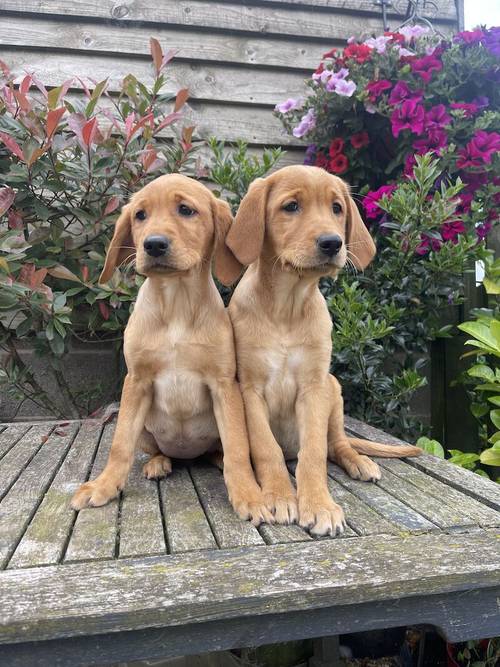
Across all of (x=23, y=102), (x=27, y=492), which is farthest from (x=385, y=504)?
(x=23, y=102)

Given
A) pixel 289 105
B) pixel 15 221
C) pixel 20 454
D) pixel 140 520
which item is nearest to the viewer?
pixel 140 520

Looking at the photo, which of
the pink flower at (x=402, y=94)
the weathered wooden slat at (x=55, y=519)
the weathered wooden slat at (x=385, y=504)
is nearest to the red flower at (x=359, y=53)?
the pink flower at (x=402, y=94)

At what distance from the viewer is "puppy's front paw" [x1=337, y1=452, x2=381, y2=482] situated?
7.48ft

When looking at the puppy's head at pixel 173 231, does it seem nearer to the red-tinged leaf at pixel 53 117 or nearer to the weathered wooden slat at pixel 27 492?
the weathered wooden slat at pixel 27 492

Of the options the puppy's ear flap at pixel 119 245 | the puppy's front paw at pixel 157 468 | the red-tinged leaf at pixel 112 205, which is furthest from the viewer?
the red-tinged leaf at pixel 112 205

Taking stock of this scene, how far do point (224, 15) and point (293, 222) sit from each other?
3173 millimetres

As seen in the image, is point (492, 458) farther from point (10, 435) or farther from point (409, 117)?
point (10, 435)

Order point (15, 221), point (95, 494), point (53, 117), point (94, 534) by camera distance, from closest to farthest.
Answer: point (94, 534) → point (95, 494) → point (53, 117) → point (15, 221)

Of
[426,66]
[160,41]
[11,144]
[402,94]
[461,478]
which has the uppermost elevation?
[160,41]

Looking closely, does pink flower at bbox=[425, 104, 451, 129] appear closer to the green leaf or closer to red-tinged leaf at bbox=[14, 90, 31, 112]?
the green leaf

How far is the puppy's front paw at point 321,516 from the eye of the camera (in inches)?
67.8

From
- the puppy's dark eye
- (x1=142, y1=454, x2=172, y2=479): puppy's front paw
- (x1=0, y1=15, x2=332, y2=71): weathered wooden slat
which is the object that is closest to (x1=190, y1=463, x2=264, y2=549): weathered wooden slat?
(x1=142, y1=454, x2=172, y2=479): puppy's front paw

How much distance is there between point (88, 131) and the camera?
9.87ft

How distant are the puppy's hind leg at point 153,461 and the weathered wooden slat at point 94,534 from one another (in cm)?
31
